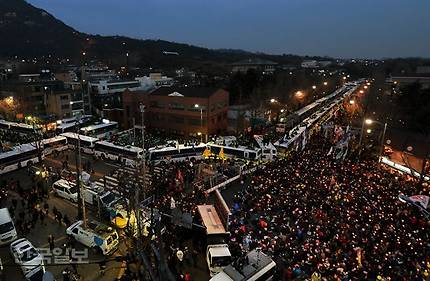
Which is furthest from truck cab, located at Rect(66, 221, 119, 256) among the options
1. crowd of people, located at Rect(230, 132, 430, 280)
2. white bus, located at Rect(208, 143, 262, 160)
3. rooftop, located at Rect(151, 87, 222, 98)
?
rooftop, located at Rect(151, 87, 222, 98)

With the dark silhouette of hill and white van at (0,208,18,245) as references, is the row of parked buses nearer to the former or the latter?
white van at (0,208,18,245)

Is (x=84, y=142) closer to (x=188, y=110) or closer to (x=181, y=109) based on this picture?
(x=181, y=109)

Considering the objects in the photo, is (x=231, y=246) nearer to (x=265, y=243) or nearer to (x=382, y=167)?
(x=265, y=243)

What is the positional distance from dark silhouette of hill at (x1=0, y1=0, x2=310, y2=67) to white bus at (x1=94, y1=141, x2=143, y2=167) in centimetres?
9556

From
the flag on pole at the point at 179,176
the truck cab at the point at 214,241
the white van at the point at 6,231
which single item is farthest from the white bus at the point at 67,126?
the truck cab at the point at 214,241

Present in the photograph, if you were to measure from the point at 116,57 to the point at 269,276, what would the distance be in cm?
13191

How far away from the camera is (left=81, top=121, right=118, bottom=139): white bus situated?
3478 centimetres

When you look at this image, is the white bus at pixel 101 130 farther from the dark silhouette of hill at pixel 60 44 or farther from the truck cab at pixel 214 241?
the dark silhouette of hill at pixel 60 44

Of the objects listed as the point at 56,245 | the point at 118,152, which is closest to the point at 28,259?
the point at 56,245

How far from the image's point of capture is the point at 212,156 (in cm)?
2931

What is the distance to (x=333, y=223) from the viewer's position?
675 inches

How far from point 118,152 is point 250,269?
788 inches

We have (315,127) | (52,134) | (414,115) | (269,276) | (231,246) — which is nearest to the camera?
(269,276)

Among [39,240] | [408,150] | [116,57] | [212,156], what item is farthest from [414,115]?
[116,57]
